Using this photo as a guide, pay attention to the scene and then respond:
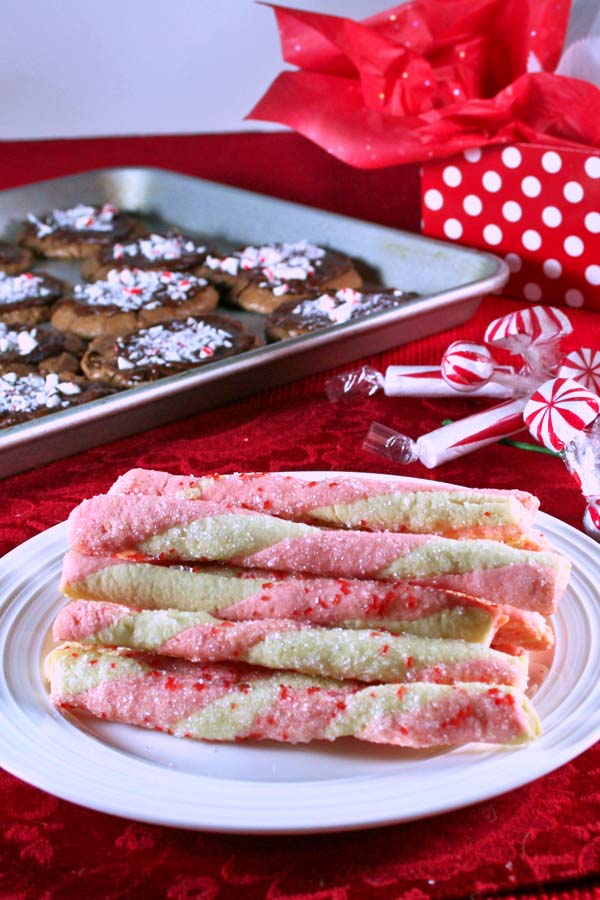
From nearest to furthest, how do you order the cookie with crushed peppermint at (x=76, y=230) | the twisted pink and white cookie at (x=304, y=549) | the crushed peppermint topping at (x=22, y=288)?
the twisted pink and white cookie at (x=304, y=549), the crushed peppermint topping at (x=22, y=288), the cookie with crushed peppermint at (x=76, y=230)

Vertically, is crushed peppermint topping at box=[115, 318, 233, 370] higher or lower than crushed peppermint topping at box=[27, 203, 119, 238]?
higher

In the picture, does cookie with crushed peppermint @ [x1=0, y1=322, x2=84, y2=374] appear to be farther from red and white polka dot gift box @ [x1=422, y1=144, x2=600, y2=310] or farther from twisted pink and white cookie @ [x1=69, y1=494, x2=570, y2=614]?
twisted pink and white cookie @ [x1=69, y1=494, x2=570, y2=614]

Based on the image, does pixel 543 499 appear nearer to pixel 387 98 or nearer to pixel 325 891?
pixel 325 891

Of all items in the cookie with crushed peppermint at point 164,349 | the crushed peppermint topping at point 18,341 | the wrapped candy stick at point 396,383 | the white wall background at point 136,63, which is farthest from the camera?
the white wall background at point 136,63

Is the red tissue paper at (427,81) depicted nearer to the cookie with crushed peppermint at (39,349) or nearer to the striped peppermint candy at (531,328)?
the striped peppermint candy at (531,328)

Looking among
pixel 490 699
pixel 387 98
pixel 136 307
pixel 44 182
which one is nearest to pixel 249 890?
pixel 490 699

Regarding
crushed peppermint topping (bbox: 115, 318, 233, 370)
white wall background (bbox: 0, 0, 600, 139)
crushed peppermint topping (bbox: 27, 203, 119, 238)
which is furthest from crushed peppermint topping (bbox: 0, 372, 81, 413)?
white wall background (bbox: 0, 0, 600, 139)

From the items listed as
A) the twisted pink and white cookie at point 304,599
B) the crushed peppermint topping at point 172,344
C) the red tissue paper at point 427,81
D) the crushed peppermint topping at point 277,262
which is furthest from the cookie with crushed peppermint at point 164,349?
the twisted pink and white cookie at point 304,599
